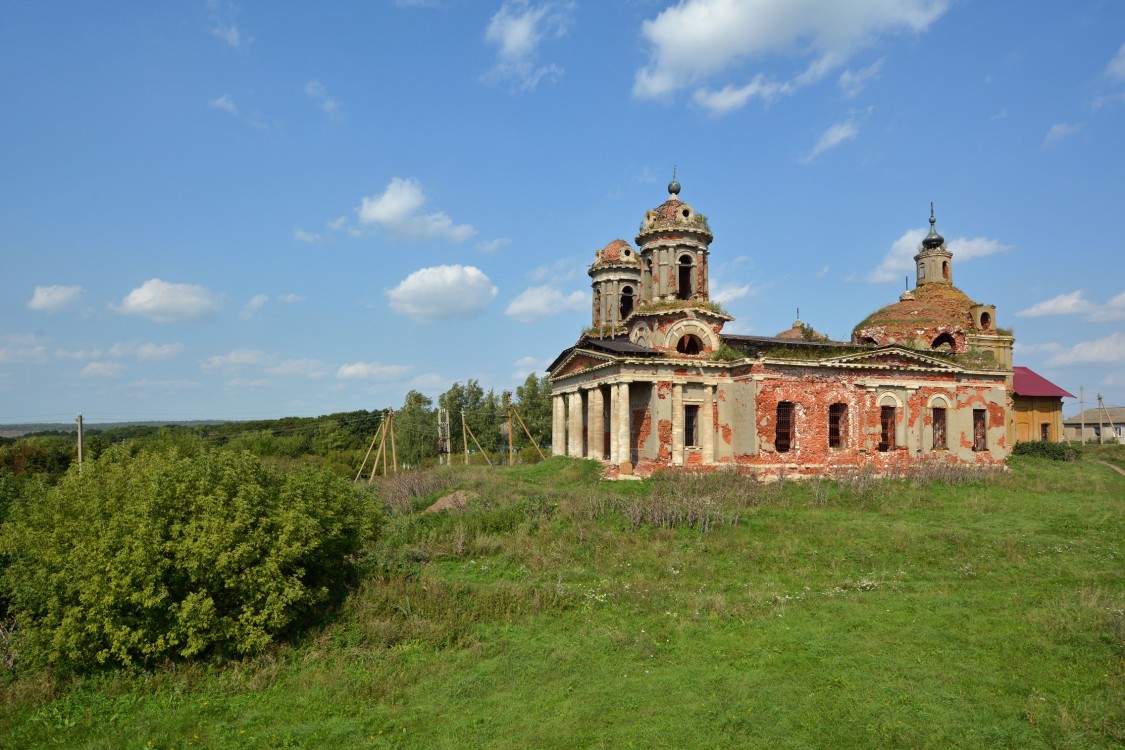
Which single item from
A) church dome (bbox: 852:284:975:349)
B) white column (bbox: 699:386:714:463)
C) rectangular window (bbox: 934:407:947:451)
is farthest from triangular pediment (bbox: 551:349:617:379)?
rectangular window (bbox: 934:407:947:451)

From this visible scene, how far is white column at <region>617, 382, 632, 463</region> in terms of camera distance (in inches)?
1058

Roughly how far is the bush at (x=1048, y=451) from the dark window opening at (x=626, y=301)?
67.0ft

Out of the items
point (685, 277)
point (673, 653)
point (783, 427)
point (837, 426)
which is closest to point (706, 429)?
point (783, 427)

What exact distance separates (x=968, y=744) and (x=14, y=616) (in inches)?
539

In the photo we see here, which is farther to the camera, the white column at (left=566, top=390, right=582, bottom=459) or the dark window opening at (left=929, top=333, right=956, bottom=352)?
→ the dark window opening at (left=929, top=333, right=956, bottom=352)

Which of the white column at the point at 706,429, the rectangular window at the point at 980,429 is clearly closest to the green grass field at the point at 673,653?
the white column at the point at 706,429

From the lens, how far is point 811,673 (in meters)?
9.24

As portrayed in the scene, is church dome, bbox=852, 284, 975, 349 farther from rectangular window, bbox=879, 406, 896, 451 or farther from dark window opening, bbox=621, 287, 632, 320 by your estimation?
dark window opening, bbox=621, 287, 632, 320

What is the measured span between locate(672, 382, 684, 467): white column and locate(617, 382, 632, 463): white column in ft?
6.06

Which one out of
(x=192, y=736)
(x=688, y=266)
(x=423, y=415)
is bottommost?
(x=192, y=736)

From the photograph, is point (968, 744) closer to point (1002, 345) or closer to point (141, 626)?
point (141, 626)

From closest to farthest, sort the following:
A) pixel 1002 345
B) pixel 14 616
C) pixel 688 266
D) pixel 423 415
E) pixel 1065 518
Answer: pixel 14 616, pixel 1065 518, pixel 688 266, pixel 1002 345, pixel 423 415

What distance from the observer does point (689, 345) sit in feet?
95.8

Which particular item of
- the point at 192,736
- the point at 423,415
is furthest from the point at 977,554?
the point at 423,415
